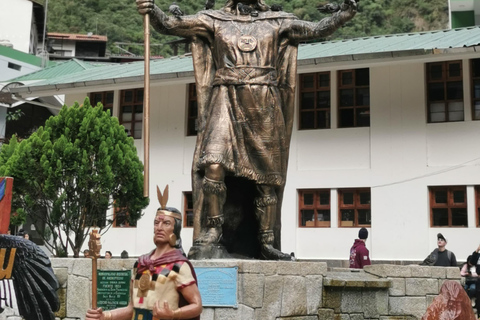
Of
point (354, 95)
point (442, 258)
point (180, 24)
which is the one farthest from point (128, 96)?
point (180, 24)

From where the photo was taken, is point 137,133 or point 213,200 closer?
point 213,200

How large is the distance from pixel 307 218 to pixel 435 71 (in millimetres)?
Result: 5420

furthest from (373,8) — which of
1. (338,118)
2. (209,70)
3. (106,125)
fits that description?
(209,70)

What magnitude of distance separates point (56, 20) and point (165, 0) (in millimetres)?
16287

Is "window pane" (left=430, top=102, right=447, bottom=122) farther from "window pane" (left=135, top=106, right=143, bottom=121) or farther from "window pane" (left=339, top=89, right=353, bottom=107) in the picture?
"window pane" (left=135, top=106, right=143, bottom=121)

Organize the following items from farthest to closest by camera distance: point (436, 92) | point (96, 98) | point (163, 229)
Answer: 1. point (96, 98)
2. point (436, 92)
3. point (163, 229)

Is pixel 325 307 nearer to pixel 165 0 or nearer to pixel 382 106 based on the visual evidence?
pixel 382 106

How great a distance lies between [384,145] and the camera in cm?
2077

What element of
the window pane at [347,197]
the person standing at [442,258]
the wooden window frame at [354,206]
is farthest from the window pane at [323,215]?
the person standing at [442,258]

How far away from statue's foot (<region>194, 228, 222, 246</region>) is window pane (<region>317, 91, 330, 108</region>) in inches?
582

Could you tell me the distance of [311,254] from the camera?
2122 cm

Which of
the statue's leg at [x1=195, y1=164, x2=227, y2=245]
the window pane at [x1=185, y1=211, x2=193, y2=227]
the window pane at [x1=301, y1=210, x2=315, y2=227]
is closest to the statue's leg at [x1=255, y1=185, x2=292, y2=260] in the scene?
the statue's leg at [x1=195, y1=164, x2=227, y2=245]

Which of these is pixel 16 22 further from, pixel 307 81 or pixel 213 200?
pixel 213 200

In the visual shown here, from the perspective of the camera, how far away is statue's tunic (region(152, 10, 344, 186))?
7.60m
